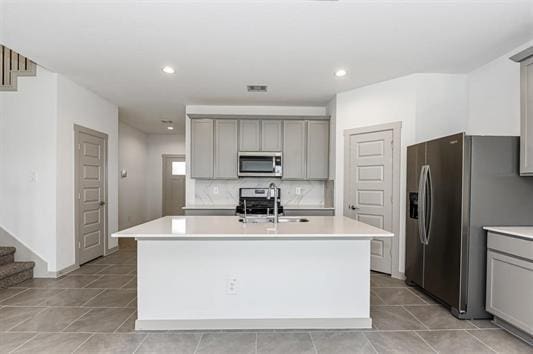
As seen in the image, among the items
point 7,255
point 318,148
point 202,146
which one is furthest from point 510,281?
point 7,255

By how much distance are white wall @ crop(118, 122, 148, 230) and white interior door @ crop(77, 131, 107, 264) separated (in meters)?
1.64

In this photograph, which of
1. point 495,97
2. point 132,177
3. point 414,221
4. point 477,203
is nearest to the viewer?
point 477,203

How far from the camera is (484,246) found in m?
2.60

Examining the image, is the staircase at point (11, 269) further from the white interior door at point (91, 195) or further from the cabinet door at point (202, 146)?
the cabinet door at point (202, 146)

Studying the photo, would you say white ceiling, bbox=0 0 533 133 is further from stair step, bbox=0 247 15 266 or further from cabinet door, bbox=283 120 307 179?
stair step, bbox=0 247 15 266

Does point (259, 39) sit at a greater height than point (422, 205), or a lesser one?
greater

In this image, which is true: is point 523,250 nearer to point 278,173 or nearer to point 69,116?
point 278,173

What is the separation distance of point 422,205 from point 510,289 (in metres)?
1.04

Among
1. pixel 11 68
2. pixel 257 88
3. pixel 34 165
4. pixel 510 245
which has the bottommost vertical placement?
pixel 510 245

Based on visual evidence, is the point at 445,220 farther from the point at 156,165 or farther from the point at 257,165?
the point at 156,165

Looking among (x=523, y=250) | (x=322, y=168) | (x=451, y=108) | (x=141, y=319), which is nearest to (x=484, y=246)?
(x=523, y=250)

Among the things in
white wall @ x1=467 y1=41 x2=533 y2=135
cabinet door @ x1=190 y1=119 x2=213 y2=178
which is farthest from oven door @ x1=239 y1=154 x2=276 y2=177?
white wall @ x1=467 y1=41 x2=533 y2=135

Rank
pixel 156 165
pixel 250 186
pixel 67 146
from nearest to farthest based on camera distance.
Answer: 1. pixel 67 146
2. pixel 250 186
3. pixel 156 165

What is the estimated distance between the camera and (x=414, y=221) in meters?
3.35
